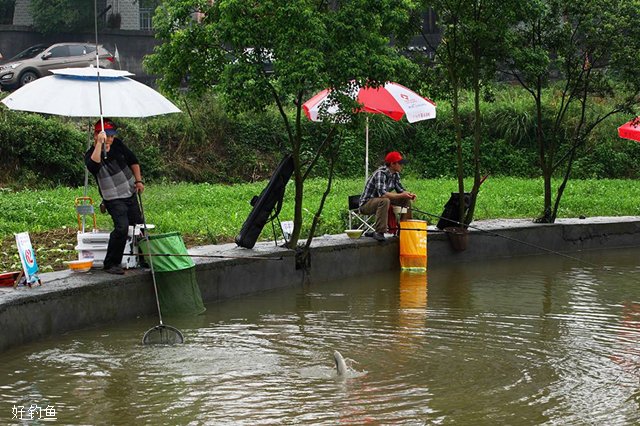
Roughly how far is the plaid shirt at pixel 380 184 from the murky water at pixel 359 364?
8.57ft

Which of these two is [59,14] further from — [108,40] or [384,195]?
[384,195]

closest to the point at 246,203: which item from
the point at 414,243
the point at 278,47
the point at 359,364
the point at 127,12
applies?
the point at 414,243

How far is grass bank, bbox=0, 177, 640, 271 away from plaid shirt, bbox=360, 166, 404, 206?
98 centimetres

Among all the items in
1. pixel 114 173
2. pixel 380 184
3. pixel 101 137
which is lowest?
pixel 380 184

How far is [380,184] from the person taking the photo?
16266mm

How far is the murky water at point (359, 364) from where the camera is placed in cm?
820

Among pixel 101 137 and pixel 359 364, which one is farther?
pixel 101 137

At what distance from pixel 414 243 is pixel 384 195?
928 millimetres

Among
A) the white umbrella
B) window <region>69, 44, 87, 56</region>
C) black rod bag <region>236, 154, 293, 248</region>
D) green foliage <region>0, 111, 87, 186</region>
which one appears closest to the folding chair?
black rod bag <region>236, 154, 293, 248</region>

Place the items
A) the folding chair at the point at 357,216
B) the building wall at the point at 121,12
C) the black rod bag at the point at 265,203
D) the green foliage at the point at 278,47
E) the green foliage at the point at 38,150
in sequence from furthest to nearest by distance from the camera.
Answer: the building wall at the point at 121,12 → the green foliage at the point at 38,150 → the folding chair at the point at 357,216 → the black rod bag at the point at 265,203 → the green foliage at the point at 278,47

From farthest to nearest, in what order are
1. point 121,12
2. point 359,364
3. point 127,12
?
1. point 127,12
2. point 121,12
3. point 359,364

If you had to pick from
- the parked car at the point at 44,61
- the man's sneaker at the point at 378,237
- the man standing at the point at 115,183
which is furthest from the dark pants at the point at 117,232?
the parked car at the point at 44,61

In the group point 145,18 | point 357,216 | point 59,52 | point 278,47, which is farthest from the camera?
point 145,18

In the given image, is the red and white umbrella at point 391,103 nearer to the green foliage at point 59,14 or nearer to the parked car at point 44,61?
the parked car at point 44,61
